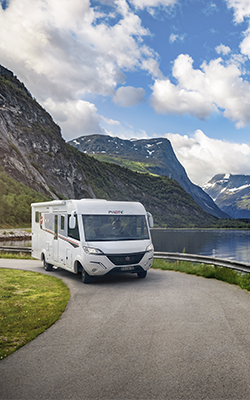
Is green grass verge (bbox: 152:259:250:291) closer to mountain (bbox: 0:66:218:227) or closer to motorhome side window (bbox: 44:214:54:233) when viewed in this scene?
motorhome side window (bbox: 44:214:54:233)

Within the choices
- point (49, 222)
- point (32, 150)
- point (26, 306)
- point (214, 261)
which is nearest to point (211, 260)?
point (214, 261)

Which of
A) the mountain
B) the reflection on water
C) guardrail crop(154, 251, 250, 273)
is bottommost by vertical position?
the reflection on water

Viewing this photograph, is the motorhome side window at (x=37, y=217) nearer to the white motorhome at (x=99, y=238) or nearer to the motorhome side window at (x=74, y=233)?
the white motorhome at (x=99, y=238)

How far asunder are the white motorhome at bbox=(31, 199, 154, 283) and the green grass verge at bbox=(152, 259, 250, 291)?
8.59 ft

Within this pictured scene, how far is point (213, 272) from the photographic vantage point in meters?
13.6

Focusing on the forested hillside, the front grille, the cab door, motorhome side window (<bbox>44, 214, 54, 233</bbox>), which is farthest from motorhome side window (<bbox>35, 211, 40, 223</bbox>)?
the forested hillside

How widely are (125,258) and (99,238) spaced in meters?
1.17

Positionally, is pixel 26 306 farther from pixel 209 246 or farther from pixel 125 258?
pixel 209 246

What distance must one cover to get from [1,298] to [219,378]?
22.0 feet

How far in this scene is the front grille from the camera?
11695mm

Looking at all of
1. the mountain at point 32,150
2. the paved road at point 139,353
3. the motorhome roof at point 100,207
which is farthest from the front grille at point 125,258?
the mountain at point 32,150

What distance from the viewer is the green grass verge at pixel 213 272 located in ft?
37.8

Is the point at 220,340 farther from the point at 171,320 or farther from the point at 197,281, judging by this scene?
the point at 197,281

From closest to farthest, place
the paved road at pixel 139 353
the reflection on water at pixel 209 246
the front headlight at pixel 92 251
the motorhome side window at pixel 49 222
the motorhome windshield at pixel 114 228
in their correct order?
1. the paved road at pixel 139 353
2. the front headlight at pixel 92 251
3. the motorhome windshield at pixel 114 228
4. the motorhome side window at pixel 49 222
5. the reflection on water at pixel 209 246
